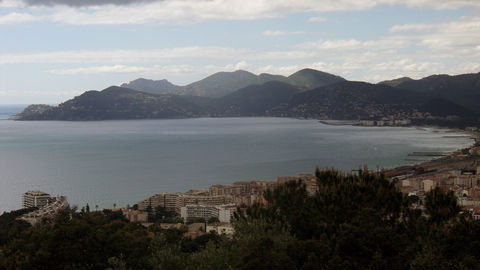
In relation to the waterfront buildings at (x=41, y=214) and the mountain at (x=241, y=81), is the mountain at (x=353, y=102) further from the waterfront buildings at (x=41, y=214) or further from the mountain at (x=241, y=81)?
the waterfront buildings at (x=41, y=214)

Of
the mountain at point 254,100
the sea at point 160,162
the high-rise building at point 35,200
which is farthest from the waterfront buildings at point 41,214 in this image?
the mountain at point 254,100

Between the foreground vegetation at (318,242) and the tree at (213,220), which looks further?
the tree at (213,220)

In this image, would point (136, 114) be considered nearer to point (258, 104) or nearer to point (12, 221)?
point (258, 104)

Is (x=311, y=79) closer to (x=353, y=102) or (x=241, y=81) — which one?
(x=241, y=81)

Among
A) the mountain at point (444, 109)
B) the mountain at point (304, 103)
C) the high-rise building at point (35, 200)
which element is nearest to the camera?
the high-rise building at point (35, 200)

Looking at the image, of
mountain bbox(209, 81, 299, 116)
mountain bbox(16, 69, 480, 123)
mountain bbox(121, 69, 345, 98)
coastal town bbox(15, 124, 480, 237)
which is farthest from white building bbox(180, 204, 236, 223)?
mountain bbox(121, 69, 345, 98)

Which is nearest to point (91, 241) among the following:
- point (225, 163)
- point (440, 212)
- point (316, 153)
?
point (440, 212)

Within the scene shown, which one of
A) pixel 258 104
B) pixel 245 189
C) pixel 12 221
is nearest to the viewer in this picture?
pixel 12 221
